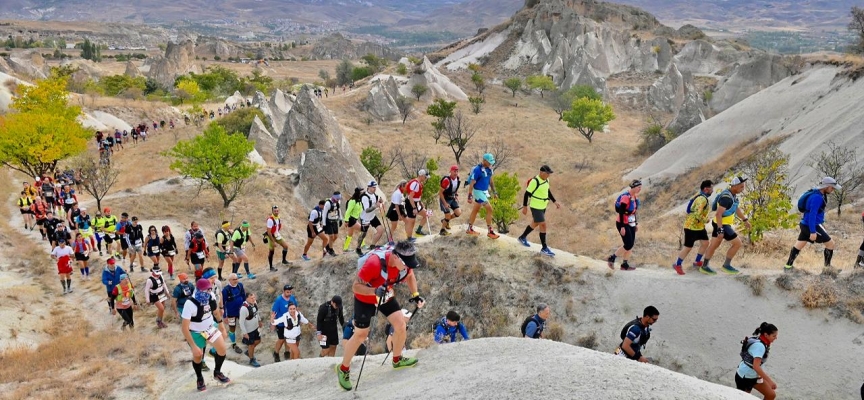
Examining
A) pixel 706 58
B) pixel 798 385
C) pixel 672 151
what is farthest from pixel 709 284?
pixel 706 58

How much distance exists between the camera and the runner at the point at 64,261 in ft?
56.5

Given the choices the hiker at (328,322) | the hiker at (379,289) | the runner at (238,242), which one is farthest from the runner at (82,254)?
the hiker at (379,289)

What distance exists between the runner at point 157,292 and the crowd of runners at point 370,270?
3cm

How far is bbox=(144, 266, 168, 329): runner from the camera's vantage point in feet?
45.2

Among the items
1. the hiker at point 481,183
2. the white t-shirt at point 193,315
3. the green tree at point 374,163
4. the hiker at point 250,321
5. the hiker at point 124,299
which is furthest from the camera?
the green tree at point 374,163

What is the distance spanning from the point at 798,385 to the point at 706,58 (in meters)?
91.0

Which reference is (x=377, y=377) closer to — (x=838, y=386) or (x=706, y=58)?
(x=838, y=386)

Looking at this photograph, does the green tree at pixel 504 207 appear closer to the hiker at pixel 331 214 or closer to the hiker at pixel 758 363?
the hiker at pixel 331 214

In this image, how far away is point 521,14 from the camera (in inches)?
4053

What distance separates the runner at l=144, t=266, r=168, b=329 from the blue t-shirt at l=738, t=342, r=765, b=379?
12496mm

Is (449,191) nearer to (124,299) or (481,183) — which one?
(481,183)

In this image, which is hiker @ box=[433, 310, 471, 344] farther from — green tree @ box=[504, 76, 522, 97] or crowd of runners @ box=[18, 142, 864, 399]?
green tree @ box=[504, 76, 522, 97]

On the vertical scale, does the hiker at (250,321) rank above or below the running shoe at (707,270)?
below

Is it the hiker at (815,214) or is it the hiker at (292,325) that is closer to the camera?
the hiker at (815,214)
